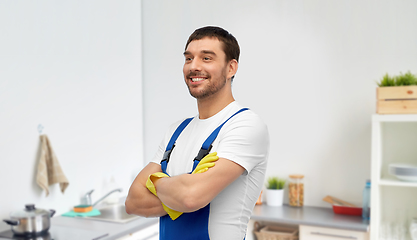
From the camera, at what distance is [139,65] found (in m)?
3.71

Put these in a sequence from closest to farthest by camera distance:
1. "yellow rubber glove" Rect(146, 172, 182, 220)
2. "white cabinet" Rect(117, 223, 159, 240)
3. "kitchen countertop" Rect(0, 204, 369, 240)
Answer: "yellow rubber glove" Rect(146, 172, 182, 220), "kitchen countertop" Rect(0, 204, 369, 240), "white cabinet" Rect(117, 223, 159, 240)

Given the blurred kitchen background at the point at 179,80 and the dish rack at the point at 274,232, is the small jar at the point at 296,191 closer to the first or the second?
the blurred kitchen background at the point at 179,80

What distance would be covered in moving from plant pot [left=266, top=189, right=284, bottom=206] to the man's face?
1.84 meters

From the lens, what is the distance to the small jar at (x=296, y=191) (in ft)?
9.92

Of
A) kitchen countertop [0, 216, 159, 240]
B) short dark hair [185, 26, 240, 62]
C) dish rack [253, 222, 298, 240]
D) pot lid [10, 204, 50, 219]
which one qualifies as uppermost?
short dark hair [185, 26, 240, 62]

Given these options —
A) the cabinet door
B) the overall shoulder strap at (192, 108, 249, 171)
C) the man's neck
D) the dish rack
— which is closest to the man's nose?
the man's neck

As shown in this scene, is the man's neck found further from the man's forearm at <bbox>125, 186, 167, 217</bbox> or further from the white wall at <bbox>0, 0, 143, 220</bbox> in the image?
the white wall at <bbox>0, 0, 143, 220</bbox>

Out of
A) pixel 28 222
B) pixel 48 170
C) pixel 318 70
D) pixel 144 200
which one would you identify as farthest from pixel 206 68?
pixel 318 70

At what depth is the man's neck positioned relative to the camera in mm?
1419

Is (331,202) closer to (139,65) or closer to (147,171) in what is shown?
(147,171)

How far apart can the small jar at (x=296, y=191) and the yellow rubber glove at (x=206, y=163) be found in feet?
6.26

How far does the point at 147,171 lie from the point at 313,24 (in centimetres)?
211

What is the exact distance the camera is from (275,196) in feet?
10.0

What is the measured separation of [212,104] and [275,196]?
183cm
